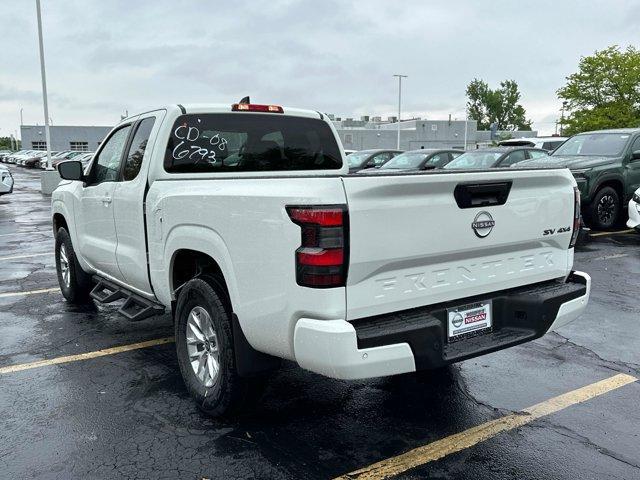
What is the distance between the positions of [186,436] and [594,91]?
156 feet

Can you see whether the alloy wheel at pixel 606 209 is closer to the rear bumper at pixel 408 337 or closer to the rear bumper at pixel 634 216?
the rear bumper at pixel 634 216

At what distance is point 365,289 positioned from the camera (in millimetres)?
2906

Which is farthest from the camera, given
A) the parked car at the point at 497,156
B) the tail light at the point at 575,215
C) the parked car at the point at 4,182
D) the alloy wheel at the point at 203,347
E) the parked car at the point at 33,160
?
the parked car at the point at 33,160

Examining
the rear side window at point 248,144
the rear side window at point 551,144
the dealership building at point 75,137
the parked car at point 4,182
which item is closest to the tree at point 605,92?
the rear side window at point 551,144

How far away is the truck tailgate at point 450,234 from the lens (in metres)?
2.88

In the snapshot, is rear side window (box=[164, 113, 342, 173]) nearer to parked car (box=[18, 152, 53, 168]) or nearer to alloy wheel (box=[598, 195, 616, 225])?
alloy wheel (box=[598, 195, 616, 225])

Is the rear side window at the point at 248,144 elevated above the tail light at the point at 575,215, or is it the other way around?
the rear side window at the point at 248,144

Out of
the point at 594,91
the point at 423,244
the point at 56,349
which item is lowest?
the point at 56,349

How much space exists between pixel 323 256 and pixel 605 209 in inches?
385

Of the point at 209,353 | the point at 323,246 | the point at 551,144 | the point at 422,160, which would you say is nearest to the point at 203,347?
the point at 209,353

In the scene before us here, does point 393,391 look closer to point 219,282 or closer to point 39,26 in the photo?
point 219,282

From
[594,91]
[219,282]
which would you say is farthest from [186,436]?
[594,91]

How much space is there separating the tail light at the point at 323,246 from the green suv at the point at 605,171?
8.39 m

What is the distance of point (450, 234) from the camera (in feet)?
10.3
